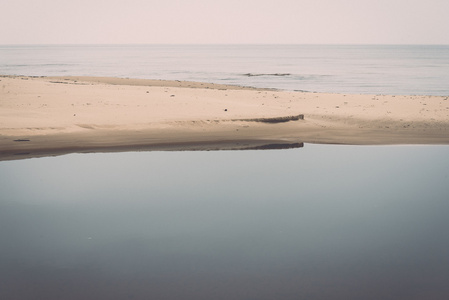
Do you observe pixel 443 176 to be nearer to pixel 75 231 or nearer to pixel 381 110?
pixel 75 231

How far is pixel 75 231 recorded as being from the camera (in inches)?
212

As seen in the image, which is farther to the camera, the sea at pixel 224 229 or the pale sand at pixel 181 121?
the pale sand at pixel 181 121

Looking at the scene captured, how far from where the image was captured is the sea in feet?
13.7

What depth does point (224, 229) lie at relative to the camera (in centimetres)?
541

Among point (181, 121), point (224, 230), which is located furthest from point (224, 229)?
point (181, 121)

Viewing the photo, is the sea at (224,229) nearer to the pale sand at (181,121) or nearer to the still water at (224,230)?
the still water at (224,230)

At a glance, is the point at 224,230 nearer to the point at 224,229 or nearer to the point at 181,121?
the point at 224,229

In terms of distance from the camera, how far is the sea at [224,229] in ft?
13.7

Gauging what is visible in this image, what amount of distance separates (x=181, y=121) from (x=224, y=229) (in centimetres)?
800

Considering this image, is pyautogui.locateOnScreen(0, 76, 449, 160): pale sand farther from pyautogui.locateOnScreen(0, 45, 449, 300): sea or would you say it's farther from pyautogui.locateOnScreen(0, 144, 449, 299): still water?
pyautogui.locateOnScreen(0, 144, 449, 299): still water

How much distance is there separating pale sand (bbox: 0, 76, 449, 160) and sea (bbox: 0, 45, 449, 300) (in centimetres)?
201

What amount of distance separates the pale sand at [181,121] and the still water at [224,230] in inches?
88.9

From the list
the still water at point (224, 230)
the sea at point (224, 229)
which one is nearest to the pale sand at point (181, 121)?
the sea at point (224, 229)

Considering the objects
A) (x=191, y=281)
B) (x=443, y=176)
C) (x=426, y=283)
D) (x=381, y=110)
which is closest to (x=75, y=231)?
(x=191, y=281)
